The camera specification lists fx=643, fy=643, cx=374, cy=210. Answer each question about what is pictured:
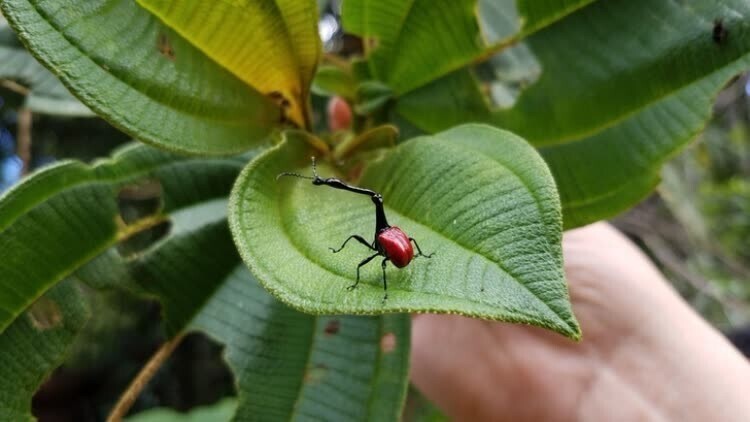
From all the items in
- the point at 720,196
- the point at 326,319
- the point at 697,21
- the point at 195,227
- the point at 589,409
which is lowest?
the point at 720,196

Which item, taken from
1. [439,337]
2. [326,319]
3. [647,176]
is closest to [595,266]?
[439,337]

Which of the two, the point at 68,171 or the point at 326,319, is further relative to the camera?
the point at 326,319

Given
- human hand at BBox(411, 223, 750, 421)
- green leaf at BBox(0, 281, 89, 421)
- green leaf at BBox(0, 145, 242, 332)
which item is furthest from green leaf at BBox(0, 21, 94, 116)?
human hand at BBox(411, 223, 750, 421)

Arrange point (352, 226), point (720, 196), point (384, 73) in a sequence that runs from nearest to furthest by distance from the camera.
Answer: point (352, 226), point (384, 73), point (720, 196)

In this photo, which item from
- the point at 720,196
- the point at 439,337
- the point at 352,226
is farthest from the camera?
the point at 720,196

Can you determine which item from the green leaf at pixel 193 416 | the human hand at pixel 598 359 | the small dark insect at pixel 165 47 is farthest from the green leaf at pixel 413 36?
the green leaf at pixel 193 416

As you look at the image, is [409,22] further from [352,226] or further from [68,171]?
[68,171]

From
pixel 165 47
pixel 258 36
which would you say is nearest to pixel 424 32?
pixel 258 36
